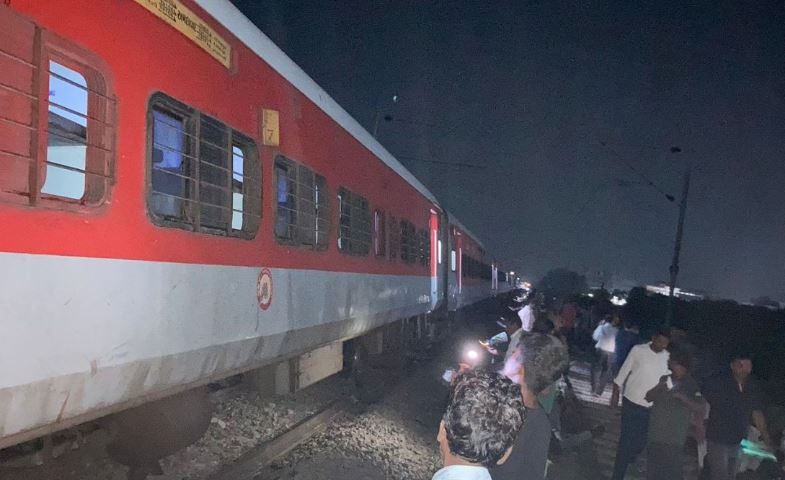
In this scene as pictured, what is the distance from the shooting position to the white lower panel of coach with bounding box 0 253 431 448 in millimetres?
2584

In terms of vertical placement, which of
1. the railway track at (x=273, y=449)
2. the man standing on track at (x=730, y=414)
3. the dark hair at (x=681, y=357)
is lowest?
the railway track at (x=273, y=449)

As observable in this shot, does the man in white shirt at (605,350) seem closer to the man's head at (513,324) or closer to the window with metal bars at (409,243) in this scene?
the window with metal bars at (409,243)

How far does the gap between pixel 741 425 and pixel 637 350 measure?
1039 mm

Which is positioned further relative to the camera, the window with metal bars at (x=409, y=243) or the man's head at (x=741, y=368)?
the window with metal bars at (x=409, y=243)

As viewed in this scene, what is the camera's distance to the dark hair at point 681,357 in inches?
225

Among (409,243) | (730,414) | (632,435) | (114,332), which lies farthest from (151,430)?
(409,243)

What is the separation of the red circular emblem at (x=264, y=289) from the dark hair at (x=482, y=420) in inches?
108

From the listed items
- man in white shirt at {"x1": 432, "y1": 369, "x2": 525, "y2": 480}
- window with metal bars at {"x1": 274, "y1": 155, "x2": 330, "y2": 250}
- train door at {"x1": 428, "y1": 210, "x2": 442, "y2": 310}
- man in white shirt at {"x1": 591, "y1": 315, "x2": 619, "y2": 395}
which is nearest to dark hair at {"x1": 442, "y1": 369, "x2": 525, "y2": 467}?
man in white shirt at {"x1": 432, "y1": 369, "x2": 525, "y2": 480}

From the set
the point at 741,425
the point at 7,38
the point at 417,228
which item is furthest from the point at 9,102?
the point at 417,228

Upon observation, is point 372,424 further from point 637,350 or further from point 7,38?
point 7,38

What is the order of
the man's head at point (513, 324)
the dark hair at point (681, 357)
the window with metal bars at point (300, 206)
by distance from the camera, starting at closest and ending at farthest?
the window with metal bars at point (300, 206) → the dark hair at point (681, 357) → the man's head at point (513, 324)

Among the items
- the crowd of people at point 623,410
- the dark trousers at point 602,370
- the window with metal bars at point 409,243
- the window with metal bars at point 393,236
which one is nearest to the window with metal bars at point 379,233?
the window with metal bars at point 393,236

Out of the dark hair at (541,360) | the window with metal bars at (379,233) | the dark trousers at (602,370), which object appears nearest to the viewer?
the dark hair at (541,360)

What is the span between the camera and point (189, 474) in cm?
575
